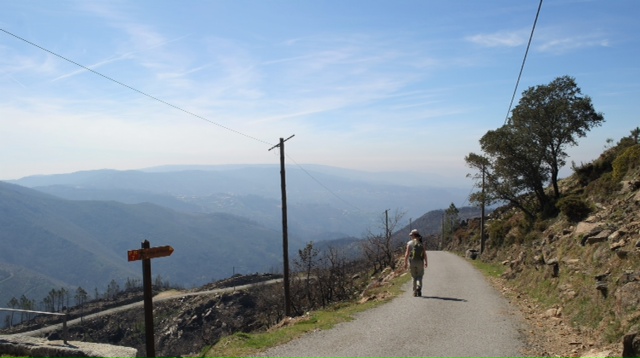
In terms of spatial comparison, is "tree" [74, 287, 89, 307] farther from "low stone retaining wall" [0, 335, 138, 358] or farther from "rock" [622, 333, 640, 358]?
"rock" [622, 333, 640, 358]

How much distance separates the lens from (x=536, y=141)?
97.9 ft

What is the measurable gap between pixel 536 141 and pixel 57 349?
2955 centimetres

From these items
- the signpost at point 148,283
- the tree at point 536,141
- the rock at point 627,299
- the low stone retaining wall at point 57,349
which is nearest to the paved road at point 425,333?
the rock at point 627,299

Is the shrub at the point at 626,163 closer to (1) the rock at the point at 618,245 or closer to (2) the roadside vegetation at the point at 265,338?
(1) the rock at the point at 618,245

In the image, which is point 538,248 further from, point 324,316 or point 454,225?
point 454,225

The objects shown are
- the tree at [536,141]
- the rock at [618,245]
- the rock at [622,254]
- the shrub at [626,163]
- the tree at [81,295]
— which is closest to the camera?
the rock at [622,254]

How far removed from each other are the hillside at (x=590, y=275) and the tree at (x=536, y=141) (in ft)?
19.4

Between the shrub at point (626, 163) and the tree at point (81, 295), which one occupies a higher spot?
the shrub at point (626, 163)

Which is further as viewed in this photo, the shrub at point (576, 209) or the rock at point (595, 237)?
the shrub at point (576, 209)

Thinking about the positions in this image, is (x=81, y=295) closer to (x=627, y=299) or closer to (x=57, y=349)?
(x=57, y=349)

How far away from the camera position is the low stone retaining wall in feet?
38.2

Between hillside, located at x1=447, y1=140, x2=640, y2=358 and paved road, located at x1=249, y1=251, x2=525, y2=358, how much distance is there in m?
0.90

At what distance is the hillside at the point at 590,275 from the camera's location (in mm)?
8820

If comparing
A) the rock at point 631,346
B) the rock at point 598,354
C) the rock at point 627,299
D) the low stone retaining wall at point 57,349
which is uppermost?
the rock at point 627,299
